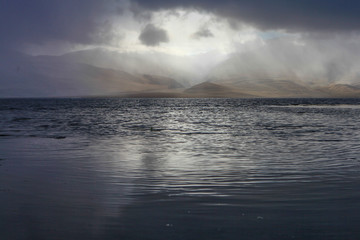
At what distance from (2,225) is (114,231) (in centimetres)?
230

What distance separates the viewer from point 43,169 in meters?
15.3

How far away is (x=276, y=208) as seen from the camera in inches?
377

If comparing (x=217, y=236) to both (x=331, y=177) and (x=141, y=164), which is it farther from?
(x=141, y=164)

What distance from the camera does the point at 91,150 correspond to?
857 inches

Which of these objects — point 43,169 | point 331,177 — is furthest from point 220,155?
point 43,169

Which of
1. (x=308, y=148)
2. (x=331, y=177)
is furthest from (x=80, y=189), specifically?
(x=308, y=148)

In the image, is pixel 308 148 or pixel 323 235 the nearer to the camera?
pixel 323 235

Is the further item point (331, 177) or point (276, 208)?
point (331, 177)

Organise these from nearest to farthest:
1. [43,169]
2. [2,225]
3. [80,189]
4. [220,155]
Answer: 1. [2,225]
2. [80,189]
3. [43,169]
4. [220,155]

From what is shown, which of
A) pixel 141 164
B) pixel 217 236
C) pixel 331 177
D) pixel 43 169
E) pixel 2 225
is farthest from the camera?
pixel 141 164

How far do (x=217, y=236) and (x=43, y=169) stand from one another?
9.61 metres

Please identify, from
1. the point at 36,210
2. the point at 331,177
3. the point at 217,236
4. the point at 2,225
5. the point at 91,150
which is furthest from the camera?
the point at 91,150

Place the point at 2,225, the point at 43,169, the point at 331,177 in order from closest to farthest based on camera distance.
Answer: the point at 2,225 < the point at 331,177 < the point at 43,169

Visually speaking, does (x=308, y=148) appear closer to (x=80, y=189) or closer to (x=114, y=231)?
(x=80, y=189)
